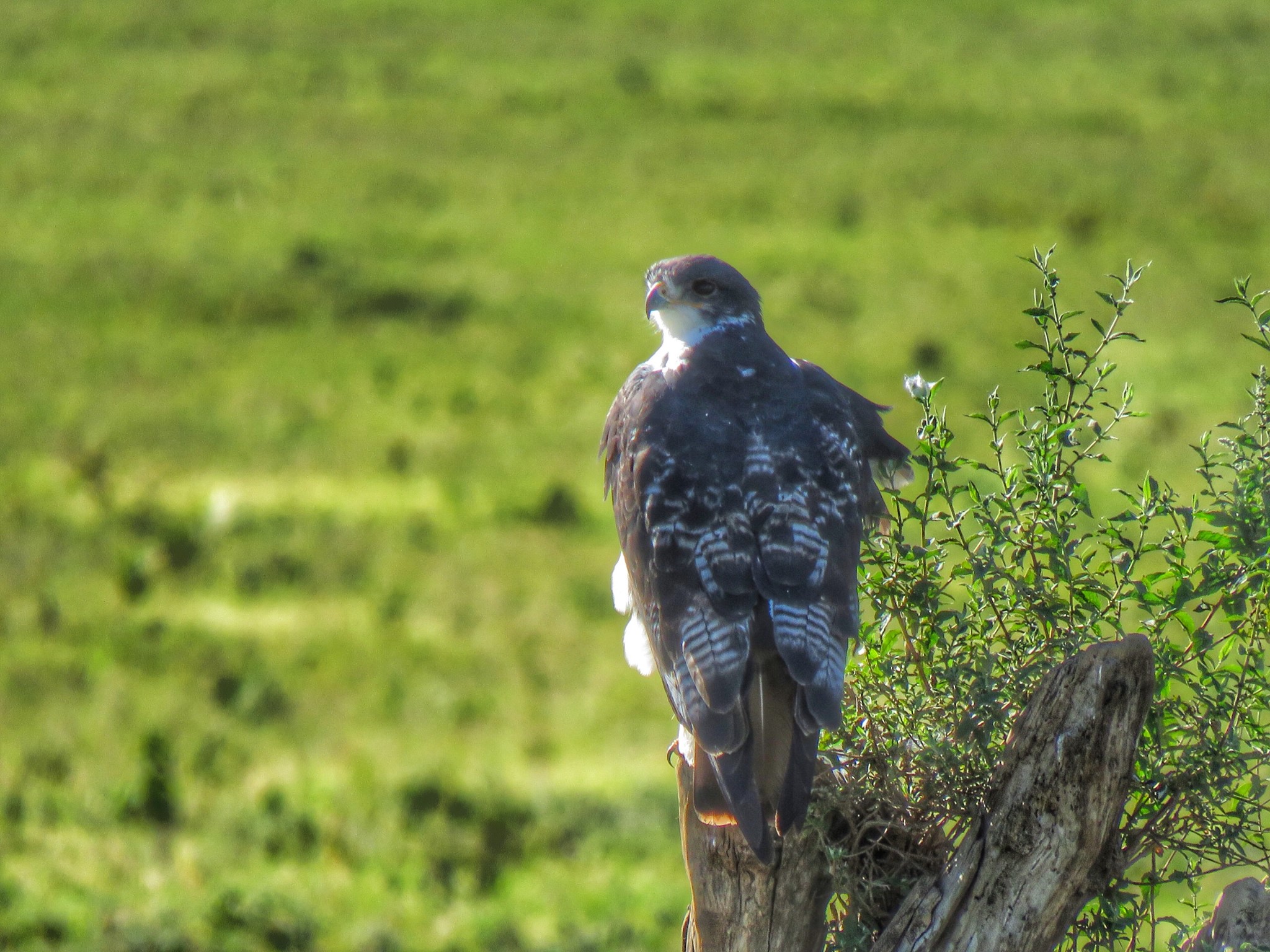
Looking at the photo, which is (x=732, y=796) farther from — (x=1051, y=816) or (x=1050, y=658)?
(x=1050, y=658)

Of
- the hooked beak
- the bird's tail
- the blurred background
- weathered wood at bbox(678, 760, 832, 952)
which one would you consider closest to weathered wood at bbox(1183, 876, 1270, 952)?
weathered wood at bbox(678, 760, 832, 952)

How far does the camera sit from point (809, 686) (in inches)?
141

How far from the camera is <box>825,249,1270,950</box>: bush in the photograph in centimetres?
341

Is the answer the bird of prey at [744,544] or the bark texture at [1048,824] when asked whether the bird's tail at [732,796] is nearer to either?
the bird of prey at [744,544]

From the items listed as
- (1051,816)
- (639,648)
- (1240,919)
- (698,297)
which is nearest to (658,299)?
(698,297)

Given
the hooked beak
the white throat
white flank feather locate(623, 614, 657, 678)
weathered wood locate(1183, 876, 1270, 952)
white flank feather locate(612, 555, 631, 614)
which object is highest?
the hooked beak

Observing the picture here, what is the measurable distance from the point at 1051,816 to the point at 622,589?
1655 millimetres

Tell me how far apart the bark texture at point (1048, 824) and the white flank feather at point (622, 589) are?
1.36 meters

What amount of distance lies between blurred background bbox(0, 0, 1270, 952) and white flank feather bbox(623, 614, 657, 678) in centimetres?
559

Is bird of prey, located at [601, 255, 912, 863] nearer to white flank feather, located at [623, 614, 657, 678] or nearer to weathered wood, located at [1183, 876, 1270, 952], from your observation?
white flank feather, located at [623, 614, 657, 678]

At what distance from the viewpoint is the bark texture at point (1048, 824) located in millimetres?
3150

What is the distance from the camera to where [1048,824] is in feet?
10.5

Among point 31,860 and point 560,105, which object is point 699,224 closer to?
point 560,105

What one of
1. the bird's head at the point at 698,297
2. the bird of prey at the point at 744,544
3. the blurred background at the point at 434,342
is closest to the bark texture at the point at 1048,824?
the bird of prey at the point at 744,544
